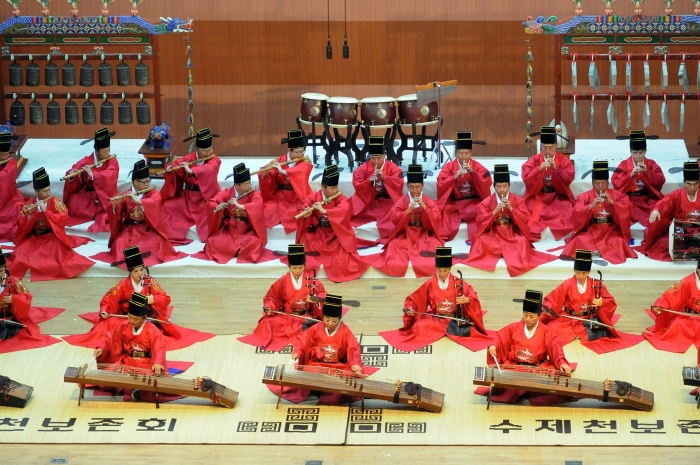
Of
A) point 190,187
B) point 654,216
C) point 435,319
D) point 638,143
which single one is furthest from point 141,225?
point 638,143

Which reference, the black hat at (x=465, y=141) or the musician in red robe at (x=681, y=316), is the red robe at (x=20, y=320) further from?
the musician in red robe at (x=681, y=316)

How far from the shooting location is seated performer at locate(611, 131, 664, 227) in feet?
55.4

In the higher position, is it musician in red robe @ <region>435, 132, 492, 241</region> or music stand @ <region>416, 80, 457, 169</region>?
music stand @ <region>416, 80, 457, 169</region>

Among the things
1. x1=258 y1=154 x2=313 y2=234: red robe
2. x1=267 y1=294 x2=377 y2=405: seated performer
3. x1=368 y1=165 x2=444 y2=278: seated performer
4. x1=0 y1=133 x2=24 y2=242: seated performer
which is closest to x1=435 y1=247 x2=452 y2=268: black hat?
x1=267 y1=294 x2=377 y2=405: seated performer

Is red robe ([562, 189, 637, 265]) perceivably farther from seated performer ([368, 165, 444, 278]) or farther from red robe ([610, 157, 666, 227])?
seated performer ([368, 165, 444, 278])

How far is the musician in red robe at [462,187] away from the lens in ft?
55.8

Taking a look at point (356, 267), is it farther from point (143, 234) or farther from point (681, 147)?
point (681, 147)

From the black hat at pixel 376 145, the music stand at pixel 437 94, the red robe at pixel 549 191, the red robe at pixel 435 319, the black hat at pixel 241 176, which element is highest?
the music stand at pixel 437 94

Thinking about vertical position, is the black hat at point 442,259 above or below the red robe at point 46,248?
above

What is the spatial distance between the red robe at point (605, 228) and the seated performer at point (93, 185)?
20.2 feet

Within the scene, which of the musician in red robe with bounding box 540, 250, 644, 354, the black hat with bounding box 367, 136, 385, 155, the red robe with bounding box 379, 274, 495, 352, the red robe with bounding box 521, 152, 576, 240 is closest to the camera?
the musician in red robe with bounding box 540, 250, 644, 354

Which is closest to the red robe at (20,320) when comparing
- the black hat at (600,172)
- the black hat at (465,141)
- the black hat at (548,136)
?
the black hat at (465,141)

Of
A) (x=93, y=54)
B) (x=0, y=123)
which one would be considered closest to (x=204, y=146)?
(x=93, y=54)

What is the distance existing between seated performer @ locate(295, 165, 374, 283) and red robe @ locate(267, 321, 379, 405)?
10.4 ft
